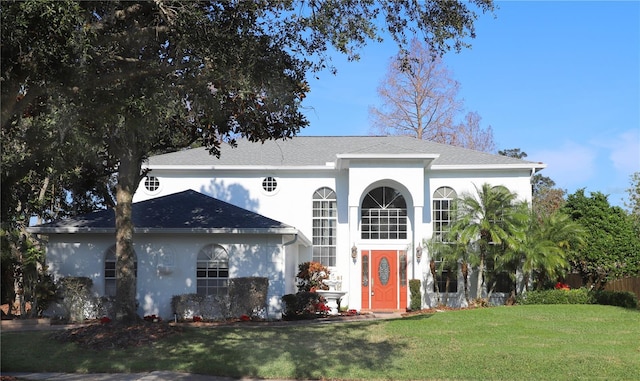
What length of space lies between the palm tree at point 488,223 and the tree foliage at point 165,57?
12732mm

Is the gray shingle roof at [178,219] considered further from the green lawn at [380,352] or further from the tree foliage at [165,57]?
the tree foliage at [165,57]

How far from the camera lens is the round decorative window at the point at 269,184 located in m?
28.7

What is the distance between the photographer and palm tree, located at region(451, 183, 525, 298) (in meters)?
25.5

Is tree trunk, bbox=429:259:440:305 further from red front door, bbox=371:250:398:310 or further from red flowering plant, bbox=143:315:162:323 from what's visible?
red flowering plant, bbox=143:315:162:323

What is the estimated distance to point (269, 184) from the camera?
2878 centimetres

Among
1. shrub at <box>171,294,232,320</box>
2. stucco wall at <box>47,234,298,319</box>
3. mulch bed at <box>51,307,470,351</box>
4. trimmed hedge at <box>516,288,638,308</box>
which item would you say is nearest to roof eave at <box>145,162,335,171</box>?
stucco wall at <box>47,234,298,319</box>

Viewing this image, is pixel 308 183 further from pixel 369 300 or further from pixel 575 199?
pixel 575 199

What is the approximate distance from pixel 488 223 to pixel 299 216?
734cm

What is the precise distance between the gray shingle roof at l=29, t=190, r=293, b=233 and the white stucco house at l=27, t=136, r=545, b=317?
67 millimetres

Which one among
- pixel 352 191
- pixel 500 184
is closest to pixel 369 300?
pixel 352 191

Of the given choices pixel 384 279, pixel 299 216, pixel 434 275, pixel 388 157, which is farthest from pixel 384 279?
pixel 388 157

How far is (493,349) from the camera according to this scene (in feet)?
49.5

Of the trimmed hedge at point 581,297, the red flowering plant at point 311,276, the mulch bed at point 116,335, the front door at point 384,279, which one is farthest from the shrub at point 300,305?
the trimmed hedge at point 581,297

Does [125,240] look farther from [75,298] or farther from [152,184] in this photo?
[152,184]
